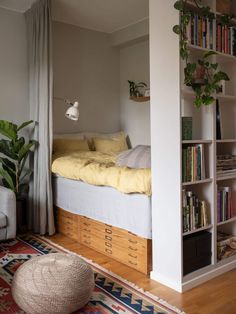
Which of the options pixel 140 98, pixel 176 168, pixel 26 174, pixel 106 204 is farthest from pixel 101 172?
pixel 140 98

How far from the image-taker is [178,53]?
7.39 ft

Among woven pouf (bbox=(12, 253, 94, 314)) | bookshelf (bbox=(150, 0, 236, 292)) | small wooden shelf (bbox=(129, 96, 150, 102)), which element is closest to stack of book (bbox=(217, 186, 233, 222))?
bookshelf (bbox=(150, 0, 236, 292))

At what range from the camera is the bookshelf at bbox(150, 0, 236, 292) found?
2.31m

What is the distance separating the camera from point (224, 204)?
267cm

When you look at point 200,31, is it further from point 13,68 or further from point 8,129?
point 13,68

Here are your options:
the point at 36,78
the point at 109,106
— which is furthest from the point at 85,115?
the point at 36,78

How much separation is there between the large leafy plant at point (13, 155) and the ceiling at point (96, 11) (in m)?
1.39

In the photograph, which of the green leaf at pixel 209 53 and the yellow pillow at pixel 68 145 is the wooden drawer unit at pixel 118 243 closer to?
the yellow pillow at pixel 68 145

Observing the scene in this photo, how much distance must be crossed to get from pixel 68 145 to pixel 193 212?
205cm

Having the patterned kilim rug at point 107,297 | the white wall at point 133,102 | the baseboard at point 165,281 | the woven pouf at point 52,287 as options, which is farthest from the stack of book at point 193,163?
the white wall at point 133,102

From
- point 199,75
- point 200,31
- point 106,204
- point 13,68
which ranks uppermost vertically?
point 13,68

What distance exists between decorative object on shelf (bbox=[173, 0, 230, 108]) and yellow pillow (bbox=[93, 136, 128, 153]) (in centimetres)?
203

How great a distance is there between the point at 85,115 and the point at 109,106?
47 cm

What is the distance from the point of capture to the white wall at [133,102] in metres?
4.56
